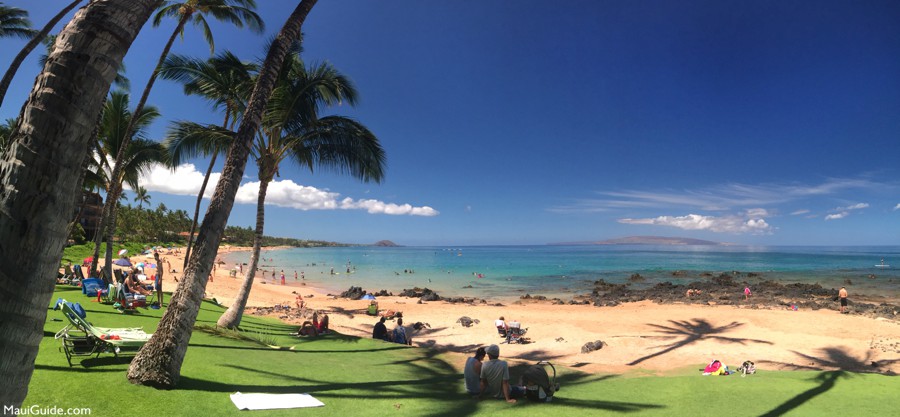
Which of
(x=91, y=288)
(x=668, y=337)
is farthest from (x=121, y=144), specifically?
(x=668, y=337)

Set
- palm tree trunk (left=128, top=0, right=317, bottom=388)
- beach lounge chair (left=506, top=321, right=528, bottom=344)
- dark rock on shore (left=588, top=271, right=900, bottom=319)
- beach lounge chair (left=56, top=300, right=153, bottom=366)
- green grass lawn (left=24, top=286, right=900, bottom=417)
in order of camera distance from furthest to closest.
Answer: dark rock on shore (left=588, top=271, right=900, bottom=319) → beach lounge chair (left=506, top=321, right=528, bottom=344) → beach lounge chair (left=56, top=300, right=153, bottom=366) → palm tree trunk (left=128, top=0, right=317, bottom=388) → green grass lawn (left=24, top=286, right=900, bottom=417)

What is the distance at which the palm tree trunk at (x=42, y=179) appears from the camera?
175 centimetres

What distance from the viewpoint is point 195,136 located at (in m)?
10.5

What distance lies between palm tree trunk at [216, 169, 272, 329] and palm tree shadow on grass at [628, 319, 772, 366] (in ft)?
34.1

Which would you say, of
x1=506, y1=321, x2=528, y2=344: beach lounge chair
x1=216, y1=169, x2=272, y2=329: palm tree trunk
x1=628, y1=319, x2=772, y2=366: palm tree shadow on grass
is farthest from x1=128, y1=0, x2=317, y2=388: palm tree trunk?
x1=628, y1=319, x2=772, y2=366: palm tree shadow on grass

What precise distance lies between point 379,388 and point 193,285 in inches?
110

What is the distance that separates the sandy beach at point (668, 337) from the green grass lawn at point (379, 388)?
7.67ft

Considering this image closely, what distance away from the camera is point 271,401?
14.4ft

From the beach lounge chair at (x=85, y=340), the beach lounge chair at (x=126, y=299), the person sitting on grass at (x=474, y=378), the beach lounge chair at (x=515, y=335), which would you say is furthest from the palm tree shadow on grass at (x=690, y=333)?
the beach lounge chair at (x=126, y=299)

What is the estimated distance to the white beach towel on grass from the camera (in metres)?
4.22

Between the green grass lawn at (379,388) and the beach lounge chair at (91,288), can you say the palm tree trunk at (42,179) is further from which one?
the beach lounge chair at (91,288)

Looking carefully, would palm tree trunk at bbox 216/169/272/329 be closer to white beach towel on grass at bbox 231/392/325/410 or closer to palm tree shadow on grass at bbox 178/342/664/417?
palm tree shadow on grass at bbox 178/342/664/417

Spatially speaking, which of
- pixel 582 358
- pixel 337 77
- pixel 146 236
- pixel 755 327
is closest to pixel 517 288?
pixel 755 327

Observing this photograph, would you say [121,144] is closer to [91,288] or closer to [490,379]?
[91,288]
